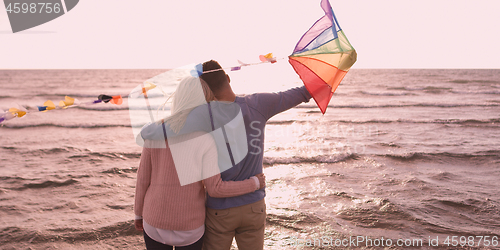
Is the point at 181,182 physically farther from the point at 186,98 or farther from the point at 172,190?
the point at 186,98

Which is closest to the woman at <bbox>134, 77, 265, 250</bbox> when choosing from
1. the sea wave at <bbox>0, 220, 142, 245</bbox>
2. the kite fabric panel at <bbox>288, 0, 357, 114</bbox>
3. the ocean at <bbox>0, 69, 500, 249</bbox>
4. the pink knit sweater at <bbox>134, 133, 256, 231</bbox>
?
the pink knit sweater at <bbox>134, 133, 256, 231</bbox>

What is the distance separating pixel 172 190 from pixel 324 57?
5.17ft

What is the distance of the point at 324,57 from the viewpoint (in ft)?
8.19

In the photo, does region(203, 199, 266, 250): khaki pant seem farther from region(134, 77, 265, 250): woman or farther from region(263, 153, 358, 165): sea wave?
region(263, 153, 358, 165): sea wave

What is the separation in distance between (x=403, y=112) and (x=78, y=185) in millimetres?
14188

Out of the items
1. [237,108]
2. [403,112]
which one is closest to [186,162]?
[237,108]

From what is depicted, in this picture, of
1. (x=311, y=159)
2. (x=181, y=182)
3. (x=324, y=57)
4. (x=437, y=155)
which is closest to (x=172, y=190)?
(x=181, y=182)

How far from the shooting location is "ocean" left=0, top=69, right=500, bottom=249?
162 inches

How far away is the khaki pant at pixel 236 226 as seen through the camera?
208 cm

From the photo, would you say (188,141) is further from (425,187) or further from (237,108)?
(425,187)

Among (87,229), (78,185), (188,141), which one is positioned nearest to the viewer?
(188,141)

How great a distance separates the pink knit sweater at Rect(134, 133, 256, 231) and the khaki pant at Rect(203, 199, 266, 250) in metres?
0.18

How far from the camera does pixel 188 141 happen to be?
1.75 m

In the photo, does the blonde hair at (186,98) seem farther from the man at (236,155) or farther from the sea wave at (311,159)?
the sea wave at (311,159)
